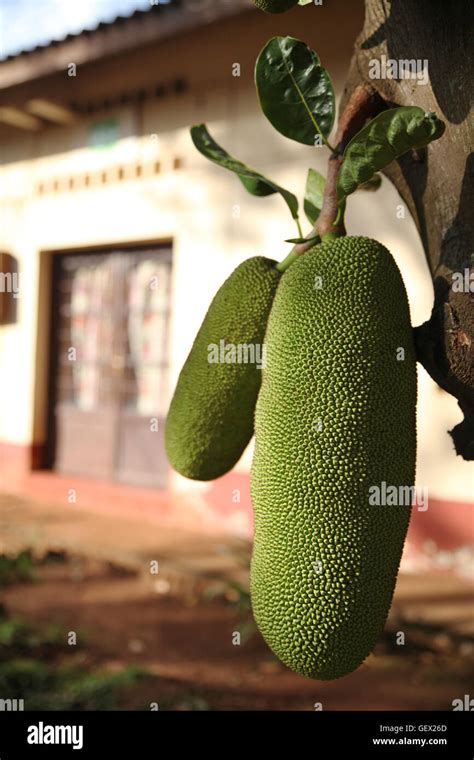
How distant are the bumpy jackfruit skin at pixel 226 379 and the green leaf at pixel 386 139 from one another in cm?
23

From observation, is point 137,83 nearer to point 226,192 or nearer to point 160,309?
point 226,192

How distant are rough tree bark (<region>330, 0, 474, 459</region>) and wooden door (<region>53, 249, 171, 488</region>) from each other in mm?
4024

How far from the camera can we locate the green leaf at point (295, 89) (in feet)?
2.64

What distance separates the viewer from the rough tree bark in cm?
70

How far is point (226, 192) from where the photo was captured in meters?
4.24

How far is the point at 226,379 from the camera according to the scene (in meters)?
0.98

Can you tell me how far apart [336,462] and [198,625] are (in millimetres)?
2559

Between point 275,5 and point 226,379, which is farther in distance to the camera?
point 226,379

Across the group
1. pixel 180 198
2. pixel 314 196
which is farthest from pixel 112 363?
pixel 314 196

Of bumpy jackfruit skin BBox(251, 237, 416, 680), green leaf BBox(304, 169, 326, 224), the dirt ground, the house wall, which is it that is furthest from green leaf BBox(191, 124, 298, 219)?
the house wall

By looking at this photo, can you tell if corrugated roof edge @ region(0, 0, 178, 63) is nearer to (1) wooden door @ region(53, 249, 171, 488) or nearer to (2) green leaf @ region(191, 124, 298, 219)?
(1) wooden door @ region(53, 249, 171, 488)

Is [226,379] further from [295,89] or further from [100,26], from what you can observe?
[100,26]
